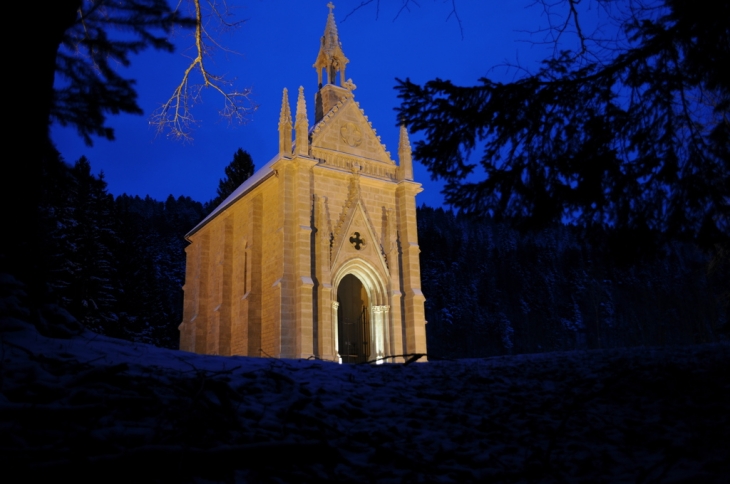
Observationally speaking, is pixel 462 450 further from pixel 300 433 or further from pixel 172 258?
pixel 172 258

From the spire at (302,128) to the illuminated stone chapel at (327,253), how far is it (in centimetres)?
4

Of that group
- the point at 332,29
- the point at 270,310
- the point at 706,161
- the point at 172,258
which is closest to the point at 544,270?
the point at 172,258

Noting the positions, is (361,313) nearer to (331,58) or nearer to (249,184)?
(249,184)

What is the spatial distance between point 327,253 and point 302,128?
481cm

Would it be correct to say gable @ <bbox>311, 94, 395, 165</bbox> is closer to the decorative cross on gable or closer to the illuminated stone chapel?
the illuminated stone chapel

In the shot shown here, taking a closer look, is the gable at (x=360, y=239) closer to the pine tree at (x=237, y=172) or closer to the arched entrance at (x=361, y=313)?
the arched entrance at (x=361, y=313)

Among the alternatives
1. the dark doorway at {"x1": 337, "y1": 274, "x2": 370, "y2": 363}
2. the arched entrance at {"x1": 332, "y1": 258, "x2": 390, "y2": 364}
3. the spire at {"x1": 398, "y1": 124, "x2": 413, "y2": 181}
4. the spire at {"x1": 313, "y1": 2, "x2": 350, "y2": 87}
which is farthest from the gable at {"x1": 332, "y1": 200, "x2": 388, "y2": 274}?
the spire at {"x1": 313, "y1": 2, "x2": 350, "y2": 87}

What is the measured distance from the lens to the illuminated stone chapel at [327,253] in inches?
818

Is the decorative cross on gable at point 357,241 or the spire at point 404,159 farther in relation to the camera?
the spire at point 404,159

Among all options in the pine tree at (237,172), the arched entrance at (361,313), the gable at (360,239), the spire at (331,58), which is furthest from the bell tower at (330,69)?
the pine tree at (237,172)

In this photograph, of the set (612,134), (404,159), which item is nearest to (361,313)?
(404,159)

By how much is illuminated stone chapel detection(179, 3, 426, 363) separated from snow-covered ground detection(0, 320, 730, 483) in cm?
1393

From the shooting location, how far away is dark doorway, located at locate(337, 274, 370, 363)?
23.1 metres

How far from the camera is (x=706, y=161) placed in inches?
261
